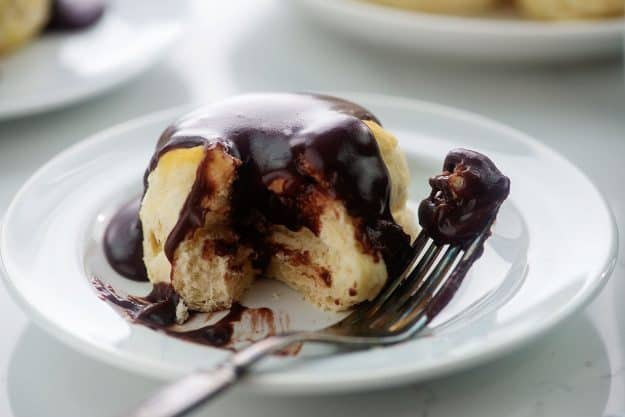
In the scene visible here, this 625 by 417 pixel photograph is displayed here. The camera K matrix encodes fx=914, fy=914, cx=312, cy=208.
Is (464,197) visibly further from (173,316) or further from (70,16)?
(70,16)

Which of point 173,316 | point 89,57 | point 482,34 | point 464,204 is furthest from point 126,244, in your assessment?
point 482,34

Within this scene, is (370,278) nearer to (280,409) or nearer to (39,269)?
(280,409)

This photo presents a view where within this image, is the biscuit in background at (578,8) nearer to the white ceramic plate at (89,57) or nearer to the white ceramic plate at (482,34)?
the white ceramic plate at (482,34)

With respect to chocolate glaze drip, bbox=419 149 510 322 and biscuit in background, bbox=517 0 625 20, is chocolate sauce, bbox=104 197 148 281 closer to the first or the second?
chocolate glaze drip, bbox=419 149 510 322

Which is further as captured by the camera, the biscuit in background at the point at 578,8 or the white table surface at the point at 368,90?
the biscuit in background at the point at 578,8

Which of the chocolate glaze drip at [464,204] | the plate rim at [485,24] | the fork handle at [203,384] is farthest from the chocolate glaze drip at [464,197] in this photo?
the plate rim at [485,24]

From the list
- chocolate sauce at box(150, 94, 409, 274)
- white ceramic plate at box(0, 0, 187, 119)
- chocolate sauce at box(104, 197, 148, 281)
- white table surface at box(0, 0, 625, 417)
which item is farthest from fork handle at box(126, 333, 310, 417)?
white ceramic plate at box(0, 0, 187, 119)

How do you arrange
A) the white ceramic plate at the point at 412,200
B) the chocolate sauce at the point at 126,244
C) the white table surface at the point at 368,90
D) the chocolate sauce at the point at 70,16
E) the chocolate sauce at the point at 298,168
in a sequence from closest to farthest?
the white ceramic plate at the point at 412,200
the white table surface at the point at 368,90
the chocolate sauce at the point at 298,168
the chocolate sauce at the point at 126,244
the chocolate sauce at the point at 70,16
